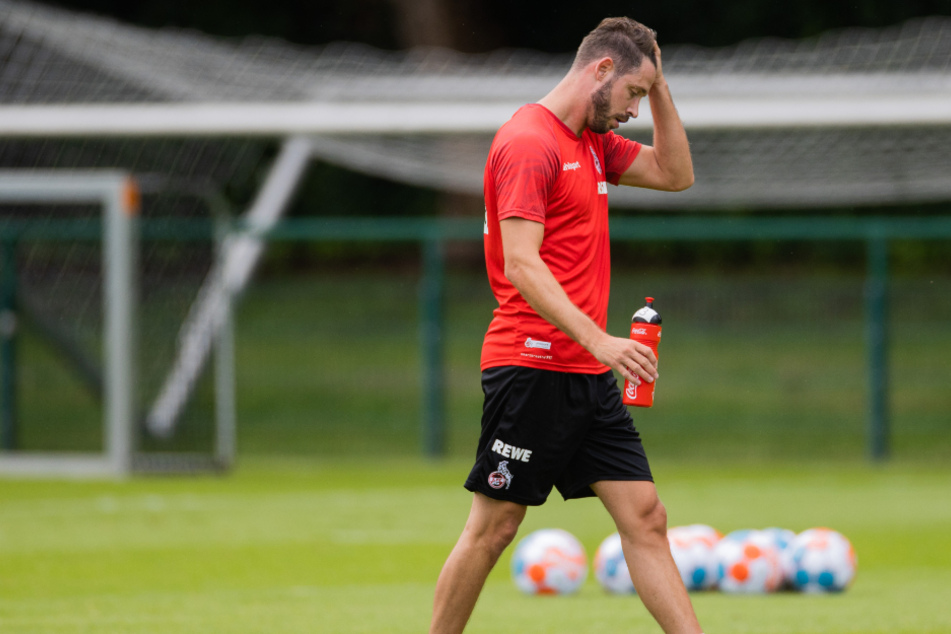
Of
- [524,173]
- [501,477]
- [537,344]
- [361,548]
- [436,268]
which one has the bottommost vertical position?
[361,548]

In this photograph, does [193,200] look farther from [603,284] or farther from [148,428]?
[603,284]

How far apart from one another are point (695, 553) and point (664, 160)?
2.74m

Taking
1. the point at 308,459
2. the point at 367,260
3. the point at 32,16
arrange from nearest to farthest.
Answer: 1. the point at 32,16
2. the point at 308,459
3. the point at 367,260

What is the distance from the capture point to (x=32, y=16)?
12258 millimetres

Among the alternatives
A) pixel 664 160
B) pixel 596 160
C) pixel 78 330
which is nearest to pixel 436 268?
pixel 78 330

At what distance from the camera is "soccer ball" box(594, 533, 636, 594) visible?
7801 mm

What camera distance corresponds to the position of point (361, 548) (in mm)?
9766

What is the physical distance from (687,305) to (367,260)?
21.6ft

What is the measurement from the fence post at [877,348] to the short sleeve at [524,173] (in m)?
11.6

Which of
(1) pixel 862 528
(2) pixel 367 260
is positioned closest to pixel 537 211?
(1) pixel 862 528

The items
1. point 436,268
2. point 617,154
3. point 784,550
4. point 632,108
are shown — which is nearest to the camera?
point 632,108

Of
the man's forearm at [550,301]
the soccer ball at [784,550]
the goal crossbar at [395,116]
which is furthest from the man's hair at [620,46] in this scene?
the goal crossbar at [395,116]

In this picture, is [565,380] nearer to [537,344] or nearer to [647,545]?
[537,344]

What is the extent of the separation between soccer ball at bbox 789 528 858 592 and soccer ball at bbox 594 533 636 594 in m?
0.86
